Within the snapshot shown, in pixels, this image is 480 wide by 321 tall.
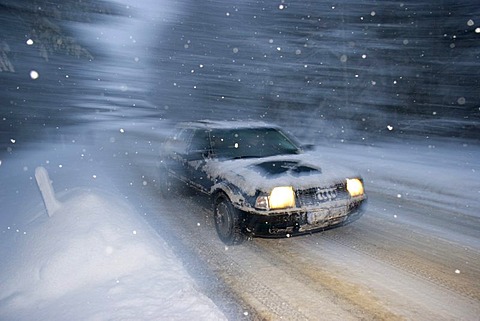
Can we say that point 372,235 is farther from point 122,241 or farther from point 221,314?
point 122,241

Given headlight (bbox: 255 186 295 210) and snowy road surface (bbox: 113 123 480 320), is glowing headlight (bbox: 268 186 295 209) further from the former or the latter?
snowy road surface (bbox: 113 123 480 320)

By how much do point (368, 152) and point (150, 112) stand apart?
28650mm

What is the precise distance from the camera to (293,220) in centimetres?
400

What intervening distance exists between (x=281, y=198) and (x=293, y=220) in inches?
11.5

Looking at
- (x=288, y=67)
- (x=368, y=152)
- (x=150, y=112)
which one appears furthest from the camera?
(x=150, y=112)

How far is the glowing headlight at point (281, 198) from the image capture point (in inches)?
158

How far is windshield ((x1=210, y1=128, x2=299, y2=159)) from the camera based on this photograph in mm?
5289

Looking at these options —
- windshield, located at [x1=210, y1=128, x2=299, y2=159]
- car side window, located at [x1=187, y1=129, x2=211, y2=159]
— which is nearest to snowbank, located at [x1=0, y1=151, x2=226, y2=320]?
car side window, located at [x1=187, y1=129, x2=211, y2=159]

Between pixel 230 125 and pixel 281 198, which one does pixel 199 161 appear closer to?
pixel 230 125

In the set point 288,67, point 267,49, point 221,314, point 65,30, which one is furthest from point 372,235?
point 65,30

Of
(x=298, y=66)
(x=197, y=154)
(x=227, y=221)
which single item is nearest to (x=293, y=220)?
(x=227, y=221)

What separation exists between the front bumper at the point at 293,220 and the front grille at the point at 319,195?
7cm

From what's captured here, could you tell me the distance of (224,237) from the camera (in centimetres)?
458

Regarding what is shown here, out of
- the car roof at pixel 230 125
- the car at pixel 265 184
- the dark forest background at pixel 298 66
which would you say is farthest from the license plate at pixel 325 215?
the dark forest background at pixel 298 66
